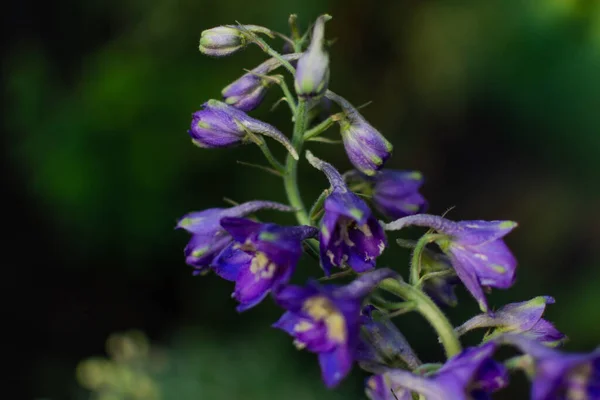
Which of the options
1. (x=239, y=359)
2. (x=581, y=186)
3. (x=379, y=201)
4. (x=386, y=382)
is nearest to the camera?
(x=386, y=382)

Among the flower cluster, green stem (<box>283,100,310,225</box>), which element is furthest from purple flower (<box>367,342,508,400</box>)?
green stem (<box>283,100,310,225</box>)

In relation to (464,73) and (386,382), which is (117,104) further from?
(386,382)

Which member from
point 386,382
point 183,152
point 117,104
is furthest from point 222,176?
point 386,382

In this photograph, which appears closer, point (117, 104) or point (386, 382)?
point (386, 382)

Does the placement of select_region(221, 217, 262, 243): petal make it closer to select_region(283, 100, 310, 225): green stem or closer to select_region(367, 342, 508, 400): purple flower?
select_region(283, 100, 310, 225): green stem

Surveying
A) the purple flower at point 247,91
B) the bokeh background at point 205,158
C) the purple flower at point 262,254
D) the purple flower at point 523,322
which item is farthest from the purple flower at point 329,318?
the bokeh background at point 205,158

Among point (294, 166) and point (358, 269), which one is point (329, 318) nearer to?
point (358, 269)

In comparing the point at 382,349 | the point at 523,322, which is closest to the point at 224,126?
the point at 382,349
